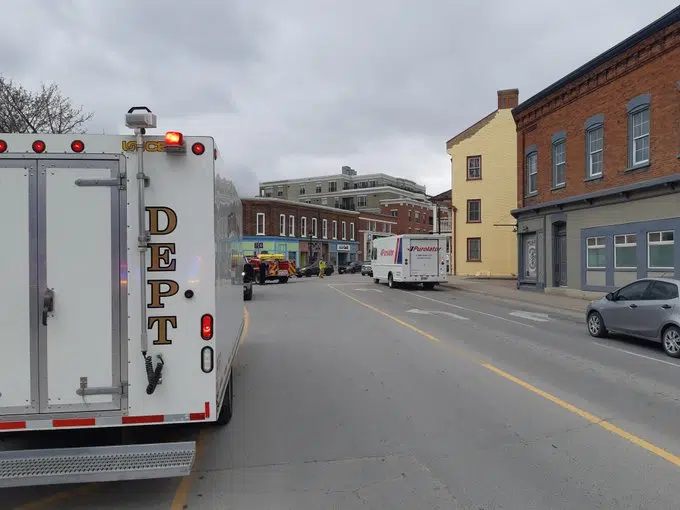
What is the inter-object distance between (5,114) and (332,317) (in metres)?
13.2

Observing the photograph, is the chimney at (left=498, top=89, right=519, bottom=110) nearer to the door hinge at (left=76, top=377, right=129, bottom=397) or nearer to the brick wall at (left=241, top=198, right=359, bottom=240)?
the brick wall at (left=241, top=198, right=359, bottom=240)

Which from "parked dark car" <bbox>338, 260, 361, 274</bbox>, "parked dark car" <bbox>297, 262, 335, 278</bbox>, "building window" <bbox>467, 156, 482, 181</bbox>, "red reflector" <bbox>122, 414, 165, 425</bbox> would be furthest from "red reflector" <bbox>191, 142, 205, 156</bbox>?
"parked dark car" <bbox>338, 260, 361, 274</bbox>

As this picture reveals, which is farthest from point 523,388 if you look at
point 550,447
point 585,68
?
point 585,68

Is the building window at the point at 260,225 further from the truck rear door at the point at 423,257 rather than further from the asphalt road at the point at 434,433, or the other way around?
the asphalt road at the point at 434,433

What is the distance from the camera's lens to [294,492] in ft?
13.5

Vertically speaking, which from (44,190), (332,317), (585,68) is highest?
(585,68)

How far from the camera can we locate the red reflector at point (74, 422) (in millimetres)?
3754

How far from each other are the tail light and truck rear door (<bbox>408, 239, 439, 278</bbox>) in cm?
2441

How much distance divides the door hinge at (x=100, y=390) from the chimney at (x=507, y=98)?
40.9m

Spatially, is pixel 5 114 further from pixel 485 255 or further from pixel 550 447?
pixel 485 255

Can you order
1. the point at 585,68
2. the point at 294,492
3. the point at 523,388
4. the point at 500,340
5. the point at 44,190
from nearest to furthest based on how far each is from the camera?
the point at 44,190 → the point at 294,492 → the point at 523,388 → the point at 500,340 → the point at 585,68

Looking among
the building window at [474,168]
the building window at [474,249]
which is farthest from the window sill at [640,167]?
the building window at [474,168]

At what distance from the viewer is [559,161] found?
24.3 m

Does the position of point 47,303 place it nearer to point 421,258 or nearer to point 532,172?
point 421,258
